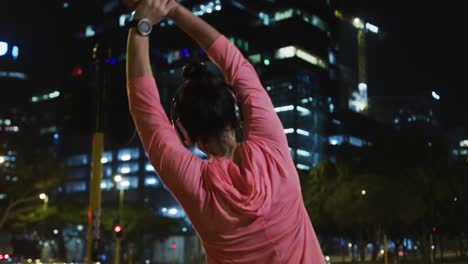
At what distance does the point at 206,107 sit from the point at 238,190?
9.0 inches

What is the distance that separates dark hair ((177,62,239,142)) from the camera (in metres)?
1.31

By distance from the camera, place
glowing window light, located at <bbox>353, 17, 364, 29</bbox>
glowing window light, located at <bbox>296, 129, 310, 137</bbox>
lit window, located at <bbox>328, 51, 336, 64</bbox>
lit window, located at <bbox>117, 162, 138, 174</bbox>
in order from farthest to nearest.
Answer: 1. glowing window light, located at <bbox>353, 17, 364, 29</bbox>
2. lit window, located at <bbox>328, 51, 336, 64</bbox>
3. lit window, located at <bbox>117, 162, 138, 174</bbox>
4. glowing window light, located at <bbox>296, 129, 310, 137</bbox>

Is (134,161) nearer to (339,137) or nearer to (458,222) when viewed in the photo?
(339,137)

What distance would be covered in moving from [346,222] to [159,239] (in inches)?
1250

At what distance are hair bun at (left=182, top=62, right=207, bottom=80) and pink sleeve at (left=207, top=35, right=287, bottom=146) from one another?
6cm

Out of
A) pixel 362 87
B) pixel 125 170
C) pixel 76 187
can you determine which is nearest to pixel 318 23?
pixel 362 87

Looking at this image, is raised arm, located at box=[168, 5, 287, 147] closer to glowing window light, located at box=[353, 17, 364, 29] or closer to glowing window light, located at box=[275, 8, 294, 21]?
glowing window light, located at box=[275, 8, 294, 21]

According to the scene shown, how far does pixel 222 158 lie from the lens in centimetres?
132

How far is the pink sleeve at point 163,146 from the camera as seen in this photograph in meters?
1.20

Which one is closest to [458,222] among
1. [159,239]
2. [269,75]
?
[159,239]

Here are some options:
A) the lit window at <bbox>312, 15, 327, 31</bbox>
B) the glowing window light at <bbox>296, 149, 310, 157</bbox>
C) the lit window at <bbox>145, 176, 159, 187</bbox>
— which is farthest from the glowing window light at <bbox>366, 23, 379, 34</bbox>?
the lit window at <bbox>145, 176, 159, 187</bbox>

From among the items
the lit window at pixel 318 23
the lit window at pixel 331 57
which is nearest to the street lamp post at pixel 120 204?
the lit window at pixel 331 57

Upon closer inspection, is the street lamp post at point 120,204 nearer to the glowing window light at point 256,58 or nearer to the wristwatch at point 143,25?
the wristwatch at point 143,25

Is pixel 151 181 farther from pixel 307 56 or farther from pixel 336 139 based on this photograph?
pixel 307 56
